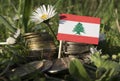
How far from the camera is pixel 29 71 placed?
1.68m

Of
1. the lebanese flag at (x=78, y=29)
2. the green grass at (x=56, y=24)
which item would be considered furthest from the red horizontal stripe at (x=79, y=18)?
the green grass at (x=56, y=24)

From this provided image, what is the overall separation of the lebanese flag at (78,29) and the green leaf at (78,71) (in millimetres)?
297

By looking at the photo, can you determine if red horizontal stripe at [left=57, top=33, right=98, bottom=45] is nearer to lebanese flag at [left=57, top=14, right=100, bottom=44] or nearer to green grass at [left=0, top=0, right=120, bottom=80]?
lebanese flag at [left=57, top=14, right=100, bottom=44]

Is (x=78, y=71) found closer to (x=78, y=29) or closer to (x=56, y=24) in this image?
(x=78, y=29)

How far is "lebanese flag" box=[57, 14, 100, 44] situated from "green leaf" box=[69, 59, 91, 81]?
30 centimetres

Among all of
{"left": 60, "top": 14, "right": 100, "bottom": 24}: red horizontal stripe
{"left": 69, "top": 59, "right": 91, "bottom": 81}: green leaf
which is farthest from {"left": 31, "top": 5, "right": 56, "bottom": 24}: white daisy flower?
{"left": 69, "top": 59, "right": 91, "bottom": 81}: green leaf

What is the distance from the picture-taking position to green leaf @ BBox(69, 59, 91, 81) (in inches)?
63.0

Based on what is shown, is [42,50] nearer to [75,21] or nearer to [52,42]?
[52,42]

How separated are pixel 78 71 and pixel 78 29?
0.31m

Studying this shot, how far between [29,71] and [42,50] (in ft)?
0.78

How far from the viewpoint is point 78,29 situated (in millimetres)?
1873

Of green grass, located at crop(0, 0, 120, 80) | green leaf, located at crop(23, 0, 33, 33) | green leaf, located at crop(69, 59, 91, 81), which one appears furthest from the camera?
green leaf, located at crop(23, 0, 33, 33)

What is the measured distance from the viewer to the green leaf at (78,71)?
5.25 ft

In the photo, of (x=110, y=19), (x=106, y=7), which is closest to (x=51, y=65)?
(x=110, y=19)
